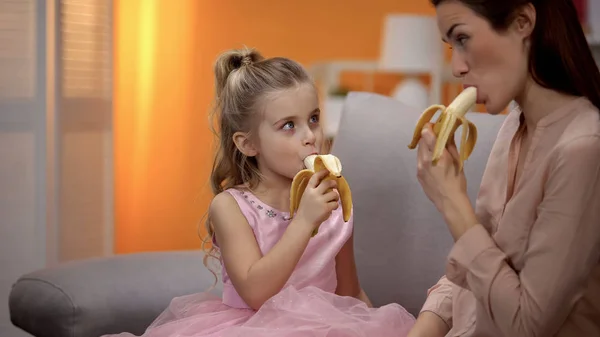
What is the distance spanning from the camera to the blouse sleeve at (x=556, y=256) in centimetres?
127

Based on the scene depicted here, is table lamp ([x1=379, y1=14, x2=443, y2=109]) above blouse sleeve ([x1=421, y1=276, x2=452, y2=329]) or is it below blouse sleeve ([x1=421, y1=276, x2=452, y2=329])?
above

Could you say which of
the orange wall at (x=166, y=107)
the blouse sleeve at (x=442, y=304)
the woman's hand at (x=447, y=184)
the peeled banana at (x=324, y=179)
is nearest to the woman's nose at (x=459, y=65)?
the woman's hand at (x=447, y=184)

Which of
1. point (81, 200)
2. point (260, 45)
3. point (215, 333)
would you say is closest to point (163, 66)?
point (260, 45)

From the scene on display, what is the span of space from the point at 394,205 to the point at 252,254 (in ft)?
1.64

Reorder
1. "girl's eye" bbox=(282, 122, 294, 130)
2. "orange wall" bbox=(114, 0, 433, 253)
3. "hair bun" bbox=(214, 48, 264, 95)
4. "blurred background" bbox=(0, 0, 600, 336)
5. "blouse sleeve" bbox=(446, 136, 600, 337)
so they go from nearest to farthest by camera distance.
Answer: "blouse sleeve" bbox=(446, 136, 600, 337), "girl's eye" bbox=(282, 122, 294, 130), "hair bun" bbox=(214, 48, 264, 95), "blurred background" bbox=(0, 0, 600, 336), "orange wall" bbox=(114, 0, 433, 253)

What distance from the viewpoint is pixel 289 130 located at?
6.00 ft

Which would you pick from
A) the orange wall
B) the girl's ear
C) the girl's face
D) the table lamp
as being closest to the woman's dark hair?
the girl's face

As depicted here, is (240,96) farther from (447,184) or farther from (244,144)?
(447,184)

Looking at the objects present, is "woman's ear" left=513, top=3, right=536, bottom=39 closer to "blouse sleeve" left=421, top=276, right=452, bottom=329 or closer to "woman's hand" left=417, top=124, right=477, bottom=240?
"woman's hand" left=417, top=124, right=477, bottom=240

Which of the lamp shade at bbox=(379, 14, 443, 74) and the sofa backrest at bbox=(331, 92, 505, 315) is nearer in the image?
the sofa backrest at bbox=(331, 92, 505, 315)

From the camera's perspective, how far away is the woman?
1272 mm

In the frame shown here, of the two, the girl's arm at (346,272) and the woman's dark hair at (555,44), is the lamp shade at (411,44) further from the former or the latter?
the woman's dark hair at (555,44)

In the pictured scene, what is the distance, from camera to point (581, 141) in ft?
4.17

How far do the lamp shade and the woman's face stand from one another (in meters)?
3.70
